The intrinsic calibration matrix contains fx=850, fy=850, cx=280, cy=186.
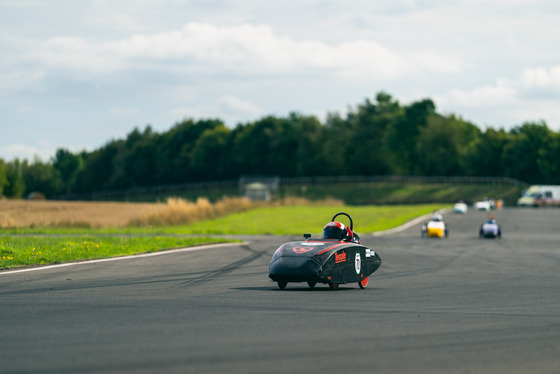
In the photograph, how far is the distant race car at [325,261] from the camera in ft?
51.4

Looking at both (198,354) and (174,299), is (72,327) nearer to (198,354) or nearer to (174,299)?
(198,354)

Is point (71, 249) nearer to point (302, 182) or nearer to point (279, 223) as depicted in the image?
point (279, 223)

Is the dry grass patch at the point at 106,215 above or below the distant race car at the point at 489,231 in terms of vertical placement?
above

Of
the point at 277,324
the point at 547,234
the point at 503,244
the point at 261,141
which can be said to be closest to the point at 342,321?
the point at 277,324

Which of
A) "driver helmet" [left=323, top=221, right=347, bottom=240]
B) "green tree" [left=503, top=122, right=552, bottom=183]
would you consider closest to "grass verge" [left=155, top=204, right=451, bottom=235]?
"driver helmet" [left=323, top=221, right=347, bottom=240]

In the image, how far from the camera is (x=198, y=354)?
8.64m

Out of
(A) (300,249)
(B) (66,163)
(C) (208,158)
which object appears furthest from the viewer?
(B) (66,163)

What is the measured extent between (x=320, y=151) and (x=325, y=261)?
128 meters

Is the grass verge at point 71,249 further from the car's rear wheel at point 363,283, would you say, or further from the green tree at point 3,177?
the green tree at point 3,177

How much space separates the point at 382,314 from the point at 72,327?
4.40 meters

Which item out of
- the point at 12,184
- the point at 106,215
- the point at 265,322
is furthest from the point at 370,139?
the point at 265,322

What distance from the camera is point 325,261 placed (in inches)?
623

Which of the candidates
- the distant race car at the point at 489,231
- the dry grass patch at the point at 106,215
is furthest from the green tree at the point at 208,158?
the distant race car at the point at 489,231

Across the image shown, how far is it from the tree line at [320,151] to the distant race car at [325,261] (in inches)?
4063
